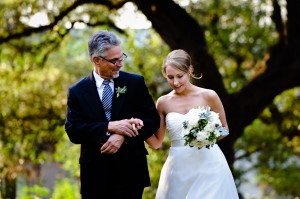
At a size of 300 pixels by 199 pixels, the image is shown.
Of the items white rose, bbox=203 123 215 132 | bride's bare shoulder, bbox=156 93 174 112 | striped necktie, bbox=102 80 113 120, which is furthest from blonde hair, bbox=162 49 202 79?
striped necktie, bbox=102 80 113 120

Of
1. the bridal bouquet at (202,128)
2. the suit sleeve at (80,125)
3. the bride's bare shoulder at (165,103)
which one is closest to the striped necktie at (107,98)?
the suit sleeve at (80,125)

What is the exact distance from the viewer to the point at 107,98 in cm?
493

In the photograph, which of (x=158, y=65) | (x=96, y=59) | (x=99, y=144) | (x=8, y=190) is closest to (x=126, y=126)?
(x=99, y=144)

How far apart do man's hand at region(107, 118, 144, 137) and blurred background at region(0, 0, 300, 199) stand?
6000 millimetres

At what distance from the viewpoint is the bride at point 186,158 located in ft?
17.9

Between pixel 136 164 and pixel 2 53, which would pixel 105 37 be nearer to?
pixel 136 164

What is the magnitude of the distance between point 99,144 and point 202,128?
0.93 meters

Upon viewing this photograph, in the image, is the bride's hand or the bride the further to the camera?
the bride

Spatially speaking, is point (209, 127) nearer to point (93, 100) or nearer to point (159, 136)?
point (159, 136)

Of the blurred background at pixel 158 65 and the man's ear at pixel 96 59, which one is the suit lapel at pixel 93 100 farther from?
the blurred background at pixel 158 65

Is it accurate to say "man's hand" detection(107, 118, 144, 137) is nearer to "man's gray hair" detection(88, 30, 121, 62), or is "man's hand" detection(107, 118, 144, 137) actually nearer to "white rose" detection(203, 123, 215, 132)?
"man's gray hair" detection(88, 30, 121, 62)

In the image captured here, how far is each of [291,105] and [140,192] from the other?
13.6 m

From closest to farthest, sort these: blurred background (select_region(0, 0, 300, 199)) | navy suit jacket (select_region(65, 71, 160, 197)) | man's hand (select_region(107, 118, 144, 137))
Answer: man's hand (select_region(107, 118, 144, 137)) < navy suit jacket (select_region(65, 71, 160, 197)) < blurred background (select_region(0, 0, 300, 199))

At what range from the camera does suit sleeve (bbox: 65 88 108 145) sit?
474cm
